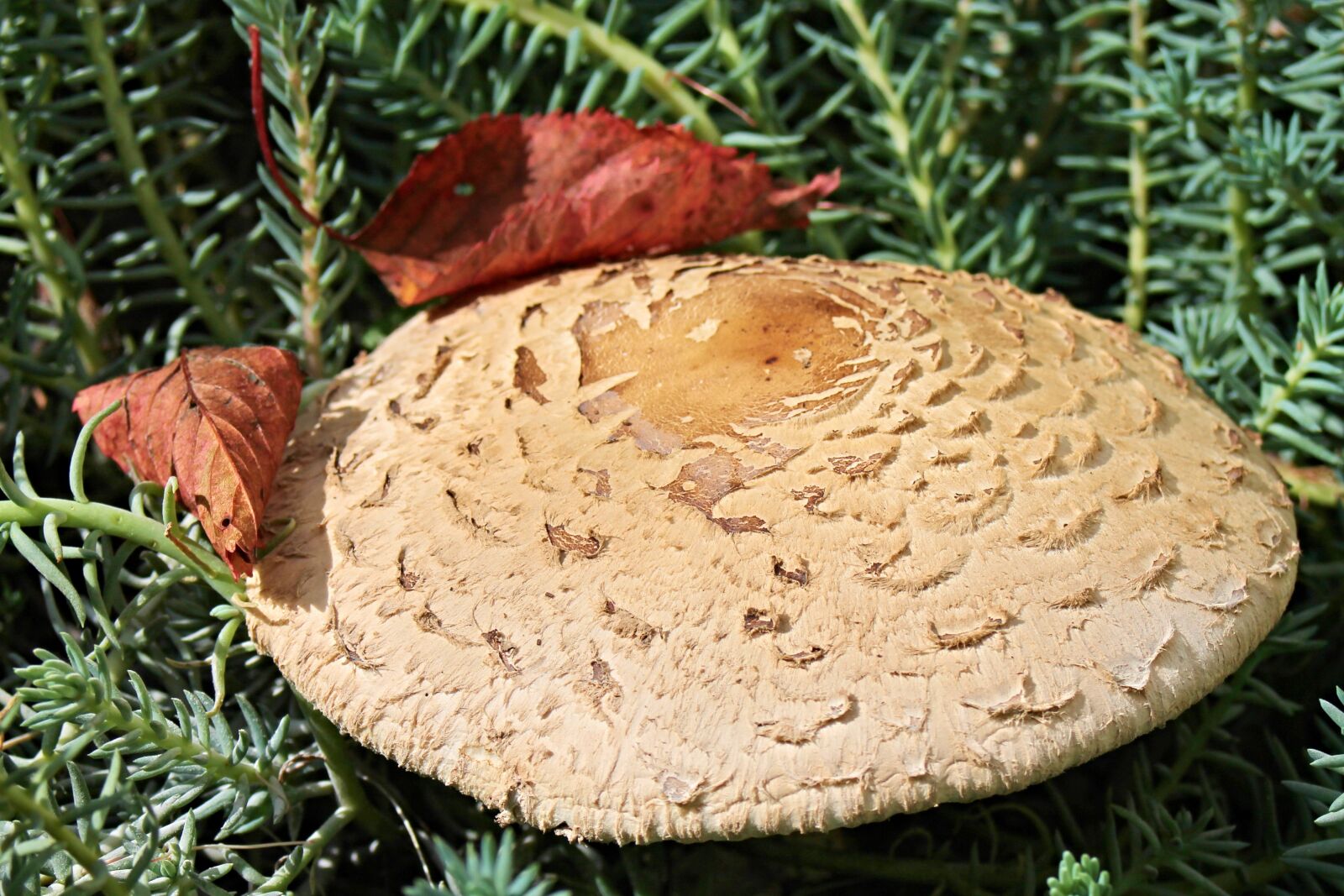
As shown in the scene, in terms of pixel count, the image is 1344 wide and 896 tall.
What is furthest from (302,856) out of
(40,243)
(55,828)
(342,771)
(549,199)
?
(40,243)

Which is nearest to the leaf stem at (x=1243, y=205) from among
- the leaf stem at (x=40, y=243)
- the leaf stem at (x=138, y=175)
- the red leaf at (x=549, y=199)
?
the red leaf at (x=549, y=199)

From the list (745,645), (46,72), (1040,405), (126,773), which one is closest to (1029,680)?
(745,645)

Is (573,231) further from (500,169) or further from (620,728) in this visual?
(620,728)

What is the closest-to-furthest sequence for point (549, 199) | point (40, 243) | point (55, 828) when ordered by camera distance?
1. point (55, 828)
2. point (549, 199)
3. point (40, 243)

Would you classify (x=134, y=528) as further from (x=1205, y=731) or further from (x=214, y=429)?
(x=1205, y=731)

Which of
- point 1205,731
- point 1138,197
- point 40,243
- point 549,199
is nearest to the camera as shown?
point 1205,731

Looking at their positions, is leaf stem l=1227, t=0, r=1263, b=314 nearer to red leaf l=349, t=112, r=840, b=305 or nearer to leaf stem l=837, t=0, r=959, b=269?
leaf stem l=837, t=0, r=959, b=269

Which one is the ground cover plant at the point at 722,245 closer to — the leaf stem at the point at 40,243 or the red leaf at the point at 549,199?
the leaf stem at the point at 40,243
